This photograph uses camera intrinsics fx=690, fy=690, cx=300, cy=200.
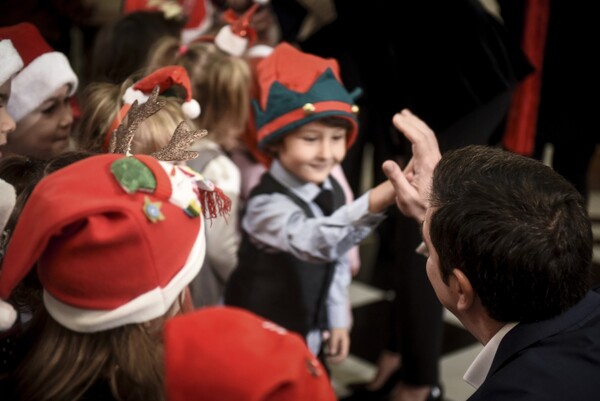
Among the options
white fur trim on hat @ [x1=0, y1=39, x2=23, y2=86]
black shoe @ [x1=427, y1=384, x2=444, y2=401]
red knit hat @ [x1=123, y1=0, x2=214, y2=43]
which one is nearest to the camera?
white fur trim on hat @ [x1=0, y1=39, x2=23, y2=86]

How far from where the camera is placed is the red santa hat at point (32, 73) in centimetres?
118

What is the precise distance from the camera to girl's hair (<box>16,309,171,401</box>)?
2.57 ft

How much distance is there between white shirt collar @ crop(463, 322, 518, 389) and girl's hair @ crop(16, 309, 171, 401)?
39cm

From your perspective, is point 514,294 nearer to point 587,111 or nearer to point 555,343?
point 555,343

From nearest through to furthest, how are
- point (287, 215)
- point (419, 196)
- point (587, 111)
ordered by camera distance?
point (419, 196), point (287, 215), point (587, 111)

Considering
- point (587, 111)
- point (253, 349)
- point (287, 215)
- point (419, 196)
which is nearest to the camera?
point (253, 349)

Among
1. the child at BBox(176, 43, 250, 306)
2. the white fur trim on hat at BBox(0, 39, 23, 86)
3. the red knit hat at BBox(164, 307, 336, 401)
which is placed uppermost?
the red knit hat at BBox(164, 307, 336, 401)

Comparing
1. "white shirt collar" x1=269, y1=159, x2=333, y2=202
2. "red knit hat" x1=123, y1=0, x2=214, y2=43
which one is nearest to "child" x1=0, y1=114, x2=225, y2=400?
"white shirt collar" x1=269, y1=159, x2=333, y2=202

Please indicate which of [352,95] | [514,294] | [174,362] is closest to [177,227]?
[174,362]

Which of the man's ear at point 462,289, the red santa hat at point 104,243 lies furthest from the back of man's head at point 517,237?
the red santa hat at point 104,243

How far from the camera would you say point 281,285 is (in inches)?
54.9

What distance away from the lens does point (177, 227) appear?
0.80m

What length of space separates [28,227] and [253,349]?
1.00ft

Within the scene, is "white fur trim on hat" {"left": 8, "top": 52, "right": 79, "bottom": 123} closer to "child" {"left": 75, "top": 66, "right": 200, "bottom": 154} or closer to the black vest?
"child" {"left": 75, "top": 66, "right": 200, "bottom": 154}
